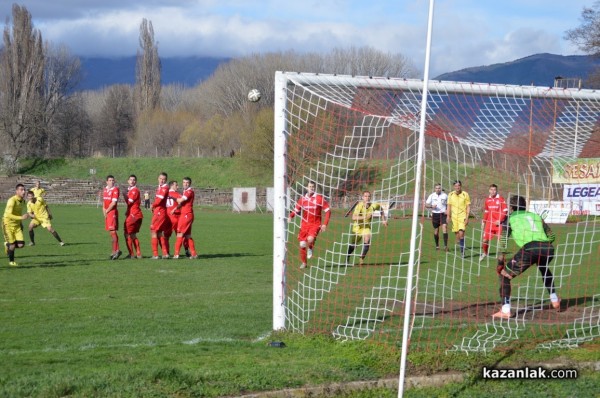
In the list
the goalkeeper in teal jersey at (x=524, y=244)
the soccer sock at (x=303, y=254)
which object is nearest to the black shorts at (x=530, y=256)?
the goalkeeper in teal jersey at (x=524, y=244)

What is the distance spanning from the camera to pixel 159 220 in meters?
17.2

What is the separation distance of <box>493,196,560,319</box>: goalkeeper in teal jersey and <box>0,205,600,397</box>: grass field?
1.56 m

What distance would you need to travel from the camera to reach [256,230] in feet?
96.4

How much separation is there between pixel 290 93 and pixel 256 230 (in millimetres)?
20544

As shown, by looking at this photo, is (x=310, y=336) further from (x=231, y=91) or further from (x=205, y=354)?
(x=231, y=91)

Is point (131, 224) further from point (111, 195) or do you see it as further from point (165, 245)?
point (165, 245)

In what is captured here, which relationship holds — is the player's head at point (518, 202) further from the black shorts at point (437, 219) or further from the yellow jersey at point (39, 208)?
the yellow jersey at point (39, 208)

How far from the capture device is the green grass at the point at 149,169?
6184 cm

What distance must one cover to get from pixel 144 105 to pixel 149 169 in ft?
76.7

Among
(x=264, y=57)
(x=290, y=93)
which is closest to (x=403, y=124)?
(x=290, y=93)

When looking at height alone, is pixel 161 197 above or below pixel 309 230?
above

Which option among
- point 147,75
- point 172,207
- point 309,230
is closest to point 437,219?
point 309,230

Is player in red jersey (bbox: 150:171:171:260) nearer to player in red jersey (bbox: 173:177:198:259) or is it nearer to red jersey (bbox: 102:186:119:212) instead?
player in red jersey (bbox: 173:177:198:259)

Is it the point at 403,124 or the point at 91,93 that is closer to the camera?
the point at 403,124
